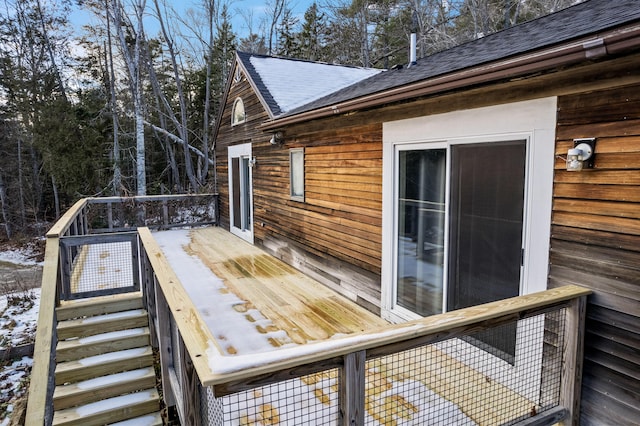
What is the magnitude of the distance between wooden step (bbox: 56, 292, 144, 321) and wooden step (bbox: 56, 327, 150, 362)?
30 cm

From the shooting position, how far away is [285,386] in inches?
98.0

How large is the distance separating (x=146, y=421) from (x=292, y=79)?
260 inches

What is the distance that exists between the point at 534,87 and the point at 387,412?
2.33 metres

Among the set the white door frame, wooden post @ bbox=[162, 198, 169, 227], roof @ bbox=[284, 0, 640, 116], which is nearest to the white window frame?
roof @ bbox=[284, 0, 640, 116]

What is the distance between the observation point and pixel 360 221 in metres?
4.61

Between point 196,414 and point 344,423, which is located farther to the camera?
point 196,414

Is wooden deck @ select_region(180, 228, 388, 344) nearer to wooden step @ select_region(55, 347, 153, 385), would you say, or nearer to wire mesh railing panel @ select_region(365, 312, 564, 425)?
wire mesh railing panel @ select_region(365, 312, 564, 425)

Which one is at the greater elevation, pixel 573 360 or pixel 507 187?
pixel 507 187

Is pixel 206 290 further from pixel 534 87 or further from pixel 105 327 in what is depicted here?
pixel 534 87

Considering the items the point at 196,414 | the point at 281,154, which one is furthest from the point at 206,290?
the point at 196,414

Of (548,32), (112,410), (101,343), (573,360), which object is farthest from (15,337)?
(548,32)

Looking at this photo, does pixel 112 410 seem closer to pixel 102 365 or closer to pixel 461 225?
pixel 102 365

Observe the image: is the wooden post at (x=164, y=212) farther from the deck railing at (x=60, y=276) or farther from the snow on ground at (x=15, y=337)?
the snow on ground at (x=15, y=337)

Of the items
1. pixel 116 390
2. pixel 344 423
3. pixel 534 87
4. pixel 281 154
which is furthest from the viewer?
pixel 281 154
